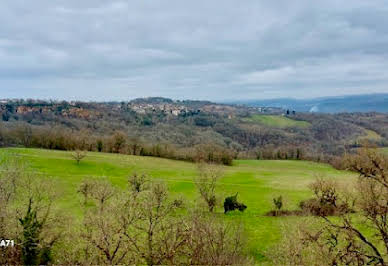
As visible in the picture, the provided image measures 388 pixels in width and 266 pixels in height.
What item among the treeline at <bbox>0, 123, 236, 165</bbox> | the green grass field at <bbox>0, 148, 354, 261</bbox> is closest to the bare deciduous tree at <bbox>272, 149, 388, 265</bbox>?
the green grass field at <bbox>0, 148, 354, 261</bbox>

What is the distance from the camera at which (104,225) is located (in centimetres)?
2353

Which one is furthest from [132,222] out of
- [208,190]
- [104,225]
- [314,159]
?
[314,159]

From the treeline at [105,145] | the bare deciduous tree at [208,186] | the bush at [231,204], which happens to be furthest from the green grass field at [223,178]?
the treeline at [105,145]

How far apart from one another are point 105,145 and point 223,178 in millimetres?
43222

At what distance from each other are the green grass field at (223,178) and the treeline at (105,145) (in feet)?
20.1

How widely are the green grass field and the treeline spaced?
241 inches

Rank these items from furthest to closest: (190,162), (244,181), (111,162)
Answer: (190,162)
(111,162)
(244,181)

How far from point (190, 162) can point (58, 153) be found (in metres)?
37.0

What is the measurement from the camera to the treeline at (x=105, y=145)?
103m

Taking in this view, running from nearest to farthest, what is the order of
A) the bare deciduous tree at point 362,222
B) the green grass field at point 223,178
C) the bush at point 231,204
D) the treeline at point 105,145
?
the bare deciduous tree at point 362,222 → the green grass field at point 223,178 → the bush at point 231,204 → the treeline at point 105,145

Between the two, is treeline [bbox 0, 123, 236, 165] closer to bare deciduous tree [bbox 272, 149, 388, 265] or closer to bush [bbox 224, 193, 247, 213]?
bush [bbox 224, 193, 247, 213]

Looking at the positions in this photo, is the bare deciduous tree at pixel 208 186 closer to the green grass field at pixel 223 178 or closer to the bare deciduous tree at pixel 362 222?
the green grass field at pixel 223 178

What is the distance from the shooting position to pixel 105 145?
105 metres

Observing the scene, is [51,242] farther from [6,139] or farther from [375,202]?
[6,139]
